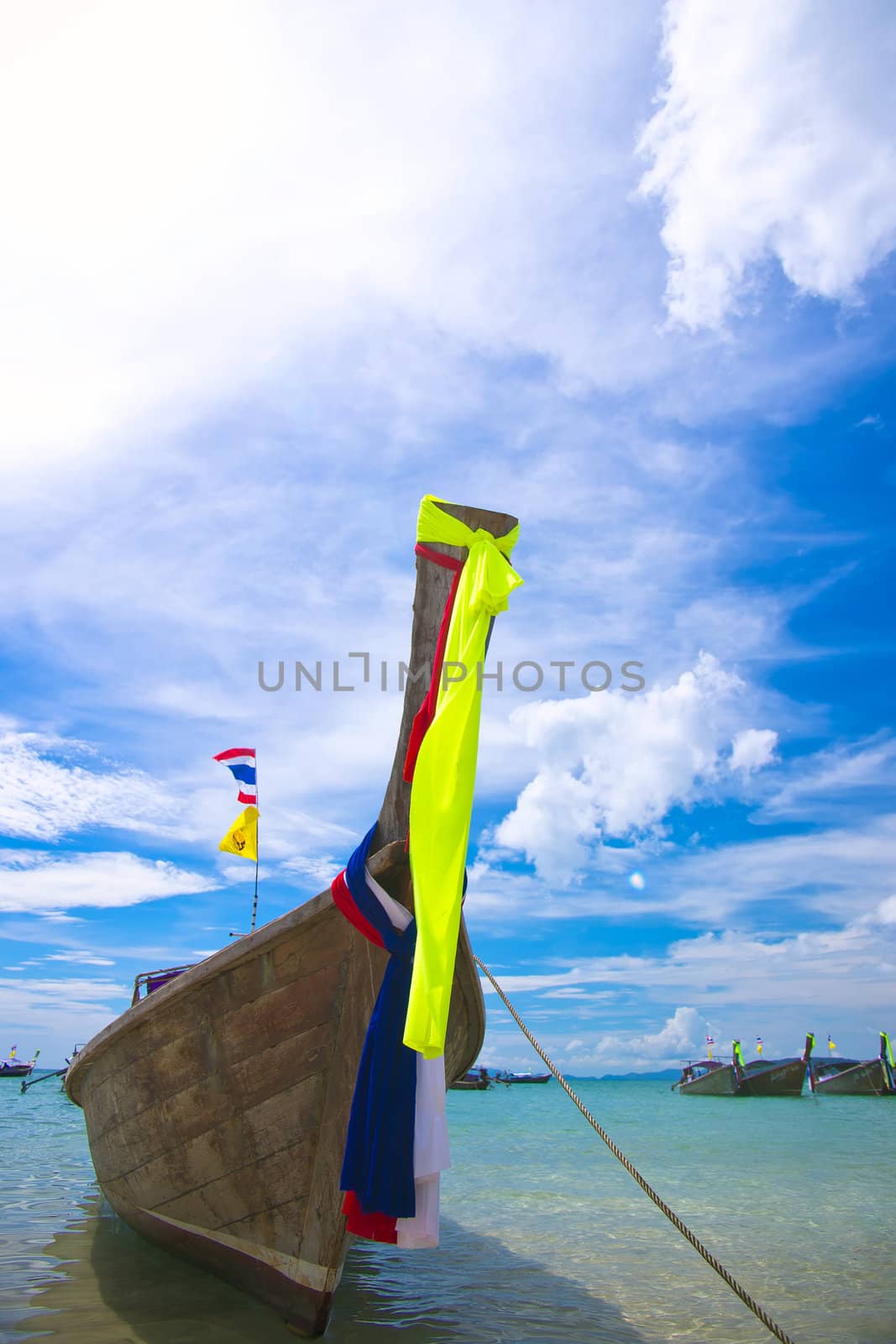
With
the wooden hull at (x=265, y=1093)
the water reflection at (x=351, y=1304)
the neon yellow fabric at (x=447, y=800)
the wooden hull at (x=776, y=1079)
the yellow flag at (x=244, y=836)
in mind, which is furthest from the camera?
the wooden hull at (x=776, y=1079)

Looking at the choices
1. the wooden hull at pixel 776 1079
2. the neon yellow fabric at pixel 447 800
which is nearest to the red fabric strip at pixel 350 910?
the neon yellow fabric at pixel 447 800

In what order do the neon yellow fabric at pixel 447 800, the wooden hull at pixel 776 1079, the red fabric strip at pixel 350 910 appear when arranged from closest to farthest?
the neon yellow fabric at pixel 447 800
the red fabric strip at pixel 350 910
the wooden hull at pixel 776 1079

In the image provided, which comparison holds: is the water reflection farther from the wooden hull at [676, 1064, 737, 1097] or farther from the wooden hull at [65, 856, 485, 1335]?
the wooden hull at [676, 1064, 737, 1097]

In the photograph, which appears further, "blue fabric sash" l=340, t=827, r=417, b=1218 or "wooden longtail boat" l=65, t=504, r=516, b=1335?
"wooden longtail boat" l=65, t=504, r=516, b=1335

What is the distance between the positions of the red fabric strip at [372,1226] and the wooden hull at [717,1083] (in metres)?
47.7

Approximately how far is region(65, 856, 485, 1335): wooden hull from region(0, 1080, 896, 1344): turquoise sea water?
0.50 metres

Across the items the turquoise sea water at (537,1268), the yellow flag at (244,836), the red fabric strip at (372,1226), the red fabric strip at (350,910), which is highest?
the yellow flag at (244,836)

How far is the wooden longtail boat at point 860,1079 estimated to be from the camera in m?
45.1

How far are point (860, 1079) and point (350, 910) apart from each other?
5346cm

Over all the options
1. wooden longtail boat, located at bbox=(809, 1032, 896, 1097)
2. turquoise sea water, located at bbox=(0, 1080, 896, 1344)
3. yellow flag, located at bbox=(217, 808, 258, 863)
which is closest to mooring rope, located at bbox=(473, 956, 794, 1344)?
turquoise sea water, located at bbox=(0, 1080, 896, 1344)

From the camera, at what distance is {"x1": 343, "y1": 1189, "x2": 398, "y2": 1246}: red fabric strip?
3.90 m

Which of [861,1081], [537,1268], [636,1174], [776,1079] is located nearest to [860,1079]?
[861,1081]

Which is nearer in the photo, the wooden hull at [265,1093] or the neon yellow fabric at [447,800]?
the neon yellow fabric at [447,800]

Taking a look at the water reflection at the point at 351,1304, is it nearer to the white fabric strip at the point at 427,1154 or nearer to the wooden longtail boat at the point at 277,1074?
the wooden longtail boat at the point at 277,1074
